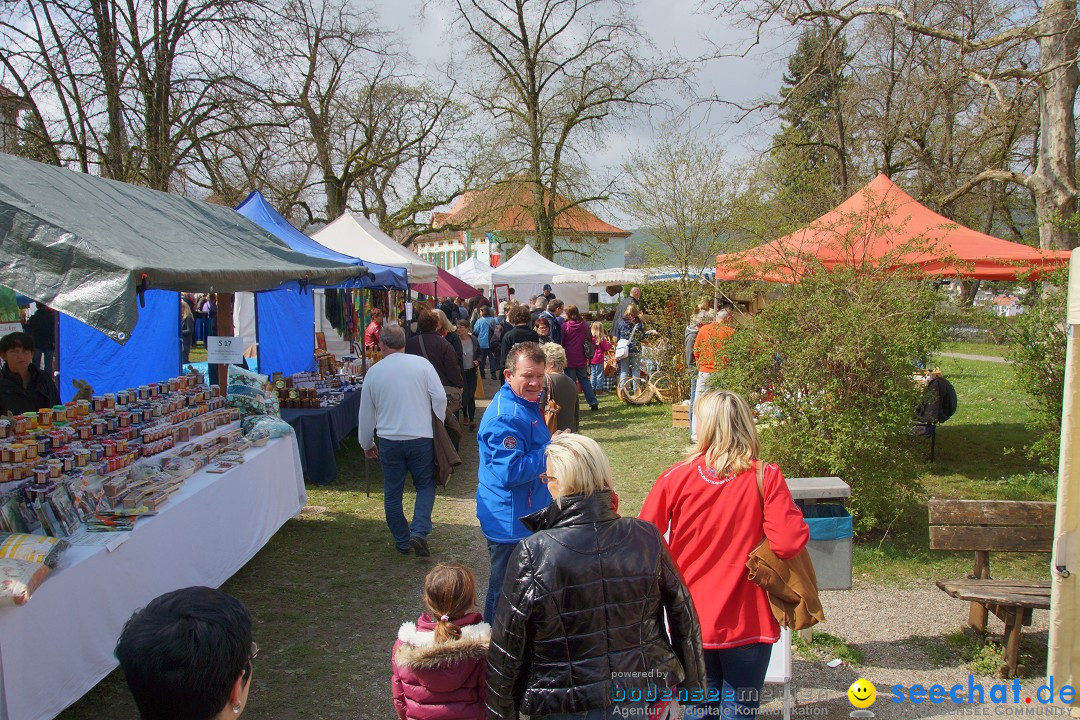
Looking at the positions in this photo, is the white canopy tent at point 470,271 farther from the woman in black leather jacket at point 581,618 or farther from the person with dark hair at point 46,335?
the woman in black leather jacket at point 581,618

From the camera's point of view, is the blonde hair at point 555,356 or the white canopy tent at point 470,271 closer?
the blonde hair at point 555,356

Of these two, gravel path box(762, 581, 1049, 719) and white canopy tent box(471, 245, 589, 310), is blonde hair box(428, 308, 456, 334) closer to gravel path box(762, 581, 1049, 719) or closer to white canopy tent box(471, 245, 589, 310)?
gravel path box(762, 581, 1049, 719)

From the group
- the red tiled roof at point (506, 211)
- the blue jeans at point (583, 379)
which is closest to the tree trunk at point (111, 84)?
the blue jeans at point (583, 379)

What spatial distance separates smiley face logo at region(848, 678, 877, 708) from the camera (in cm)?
362

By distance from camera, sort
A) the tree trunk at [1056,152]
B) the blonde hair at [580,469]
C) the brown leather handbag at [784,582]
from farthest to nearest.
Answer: the tree trunk at [1056,152], the brown leather handbag at [784,582], the blonde hair at [580,469]

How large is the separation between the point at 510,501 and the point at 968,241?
7.21 metres

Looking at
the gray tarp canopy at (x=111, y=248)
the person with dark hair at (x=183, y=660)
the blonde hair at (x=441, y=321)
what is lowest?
the person with dark hair at (x=183, y=660)

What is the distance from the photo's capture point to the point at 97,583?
346cm

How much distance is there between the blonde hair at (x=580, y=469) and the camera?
7.36ft

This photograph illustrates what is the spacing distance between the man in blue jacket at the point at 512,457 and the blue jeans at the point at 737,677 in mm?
1056

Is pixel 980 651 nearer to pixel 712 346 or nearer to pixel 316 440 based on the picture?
pixel 712 346

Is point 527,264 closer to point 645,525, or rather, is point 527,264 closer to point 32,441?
point 32,441

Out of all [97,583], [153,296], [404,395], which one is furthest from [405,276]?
[97,583]

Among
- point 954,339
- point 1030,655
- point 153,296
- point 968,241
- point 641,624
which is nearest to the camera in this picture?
point 641,624
